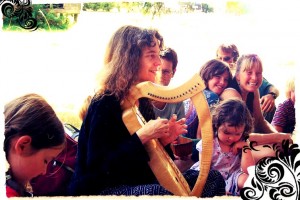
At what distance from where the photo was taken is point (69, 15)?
8.80 ft

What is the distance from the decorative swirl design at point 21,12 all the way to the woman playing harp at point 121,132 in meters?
0.44

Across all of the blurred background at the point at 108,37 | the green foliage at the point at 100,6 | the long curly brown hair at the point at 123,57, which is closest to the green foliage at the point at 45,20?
the blurred background at the point at 108,37

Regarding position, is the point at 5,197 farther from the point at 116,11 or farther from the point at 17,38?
the point at 116,11

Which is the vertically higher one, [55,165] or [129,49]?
[129,49]

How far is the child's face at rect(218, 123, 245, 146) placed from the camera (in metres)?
2.67

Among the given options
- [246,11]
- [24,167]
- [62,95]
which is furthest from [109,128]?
[246,11]

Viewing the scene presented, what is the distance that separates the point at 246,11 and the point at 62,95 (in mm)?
1062

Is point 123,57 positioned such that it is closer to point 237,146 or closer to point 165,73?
point 165,73

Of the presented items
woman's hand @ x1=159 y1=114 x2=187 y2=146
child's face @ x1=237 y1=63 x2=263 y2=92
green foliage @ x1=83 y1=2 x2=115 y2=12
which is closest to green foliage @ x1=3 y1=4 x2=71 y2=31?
green foliage @ x1=83 y1=2 x2=115 y2=12

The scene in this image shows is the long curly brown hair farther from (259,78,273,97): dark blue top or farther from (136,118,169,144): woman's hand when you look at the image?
(259,78,273,97): dark blue top

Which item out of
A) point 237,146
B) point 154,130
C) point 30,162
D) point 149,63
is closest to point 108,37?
point 149,63

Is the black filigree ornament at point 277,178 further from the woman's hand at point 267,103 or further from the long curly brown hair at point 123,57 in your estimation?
the long curly brown hair at point 123,57

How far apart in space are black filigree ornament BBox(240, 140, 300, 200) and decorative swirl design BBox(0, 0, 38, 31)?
1.41 meters

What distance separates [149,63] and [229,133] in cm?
56
